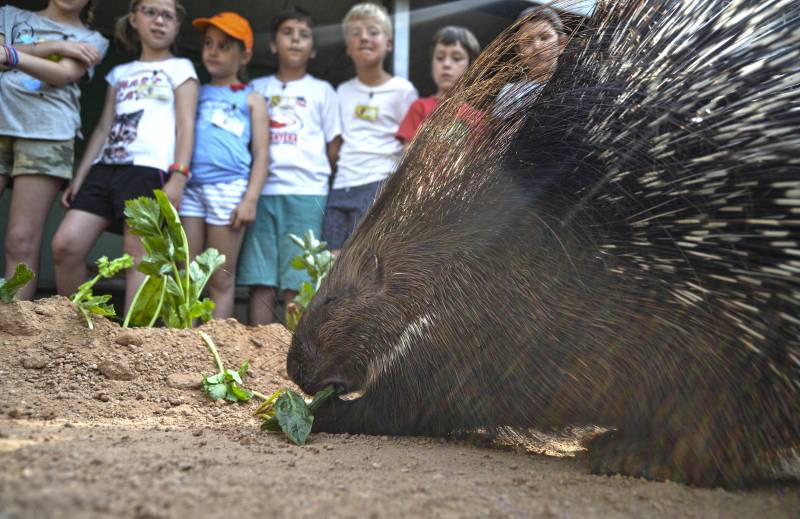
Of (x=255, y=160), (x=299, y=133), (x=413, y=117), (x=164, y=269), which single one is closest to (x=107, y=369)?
(x=164, y=269)

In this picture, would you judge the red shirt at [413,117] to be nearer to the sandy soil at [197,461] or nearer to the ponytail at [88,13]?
the sandy soil at [197,461]

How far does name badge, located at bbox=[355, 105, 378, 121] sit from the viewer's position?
4156 millimetres

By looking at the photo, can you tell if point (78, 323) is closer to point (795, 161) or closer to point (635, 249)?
point (635, 249)

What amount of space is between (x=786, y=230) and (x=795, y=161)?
17 cm

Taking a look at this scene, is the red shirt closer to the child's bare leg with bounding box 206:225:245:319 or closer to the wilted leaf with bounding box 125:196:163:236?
the child's bare leg with bounding box 206:225:245:319

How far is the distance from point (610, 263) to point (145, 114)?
2820mm

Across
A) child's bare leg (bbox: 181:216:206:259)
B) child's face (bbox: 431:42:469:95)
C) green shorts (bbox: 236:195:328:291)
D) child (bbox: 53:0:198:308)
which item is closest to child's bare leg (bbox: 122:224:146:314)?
child (bbox: 53:0:198:308)

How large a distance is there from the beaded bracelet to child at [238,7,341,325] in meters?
1.37

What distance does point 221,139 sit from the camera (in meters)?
3.97

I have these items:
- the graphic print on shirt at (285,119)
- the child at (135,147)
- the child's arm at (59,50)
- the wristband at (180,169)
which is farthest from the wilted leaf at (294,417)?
the child's arm at (59,50)

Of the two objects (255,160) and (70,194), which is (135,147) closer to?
(70,194)

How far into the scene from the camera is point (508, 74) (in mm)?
2230

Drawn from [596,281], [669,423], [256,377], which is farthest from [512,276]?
[256,377]

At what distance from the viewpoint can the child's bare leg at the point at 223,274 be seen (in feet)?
12.8
